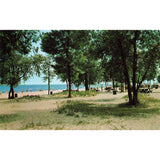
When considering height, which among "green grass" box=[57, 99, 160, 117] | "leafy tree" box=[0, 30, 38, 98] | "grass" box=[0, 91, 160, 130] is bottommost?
"grass" box=[0, 91, 160, 130]

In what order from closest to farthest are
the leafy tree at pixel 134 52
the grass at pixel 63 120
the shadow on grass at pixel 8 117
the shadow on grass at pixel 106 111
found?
the grass at pixel 63 120
the shadow on grass at pixel 8 117
the shadow on grass at pixel 106 111
the leafy tree at pixel 134 52

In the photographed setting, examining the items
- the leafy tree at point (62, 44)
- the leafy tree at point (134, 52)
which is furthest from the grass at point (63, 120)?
the leafy tree at point (134, 52)

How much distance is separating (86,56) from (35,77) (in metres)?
2.02

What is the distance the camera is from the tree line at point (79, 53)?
15.8 feet

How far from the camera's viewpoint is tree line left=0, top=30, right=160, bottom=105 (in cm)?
480

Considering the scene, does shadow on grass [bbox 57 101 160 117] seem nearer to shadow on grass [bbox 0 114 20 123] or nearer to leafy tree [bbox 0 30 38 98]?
shadow on grass [bbox 0 114 20 123]

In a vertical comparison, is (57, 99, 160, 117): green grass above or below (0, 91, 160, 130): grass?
above

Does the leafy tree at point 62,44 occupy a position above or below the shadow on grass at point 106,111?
above

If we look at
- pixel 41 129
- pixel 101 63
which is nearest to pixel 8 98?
pixel 41 129

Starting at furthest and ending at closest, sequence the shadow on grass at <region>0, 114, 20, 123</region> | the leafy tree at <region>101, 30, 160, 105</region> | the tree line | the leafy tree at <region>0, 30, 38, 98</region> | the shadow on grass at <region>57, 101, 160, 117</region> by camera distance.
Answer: the leafy tree at <region>101, 30, 160, 105</region>
the tree line
the leafy tree at <region>0, 30, 38, 98</region>
the shadow on grass at <region>57, 101, 160, 117</region>
the shadow on grass at <region>0, 114, 20, 123</region>

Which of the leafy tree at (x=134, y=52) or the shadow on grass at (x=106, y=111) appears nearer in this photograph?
the shadow on grass at (x=106, y=111)

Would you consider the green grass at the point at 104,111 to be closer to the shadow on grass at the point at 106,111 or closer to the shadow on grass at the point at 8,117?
the shadow on grass at the point at 106,111

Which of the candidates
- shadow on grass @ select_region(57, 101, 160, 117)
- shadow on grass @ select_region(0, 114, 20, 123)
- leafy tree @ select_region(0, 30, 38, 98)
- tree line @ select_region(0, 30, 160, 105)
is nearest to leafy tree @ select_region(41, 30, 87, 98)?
tree line @ select_region(0, 30, 160, 105)
